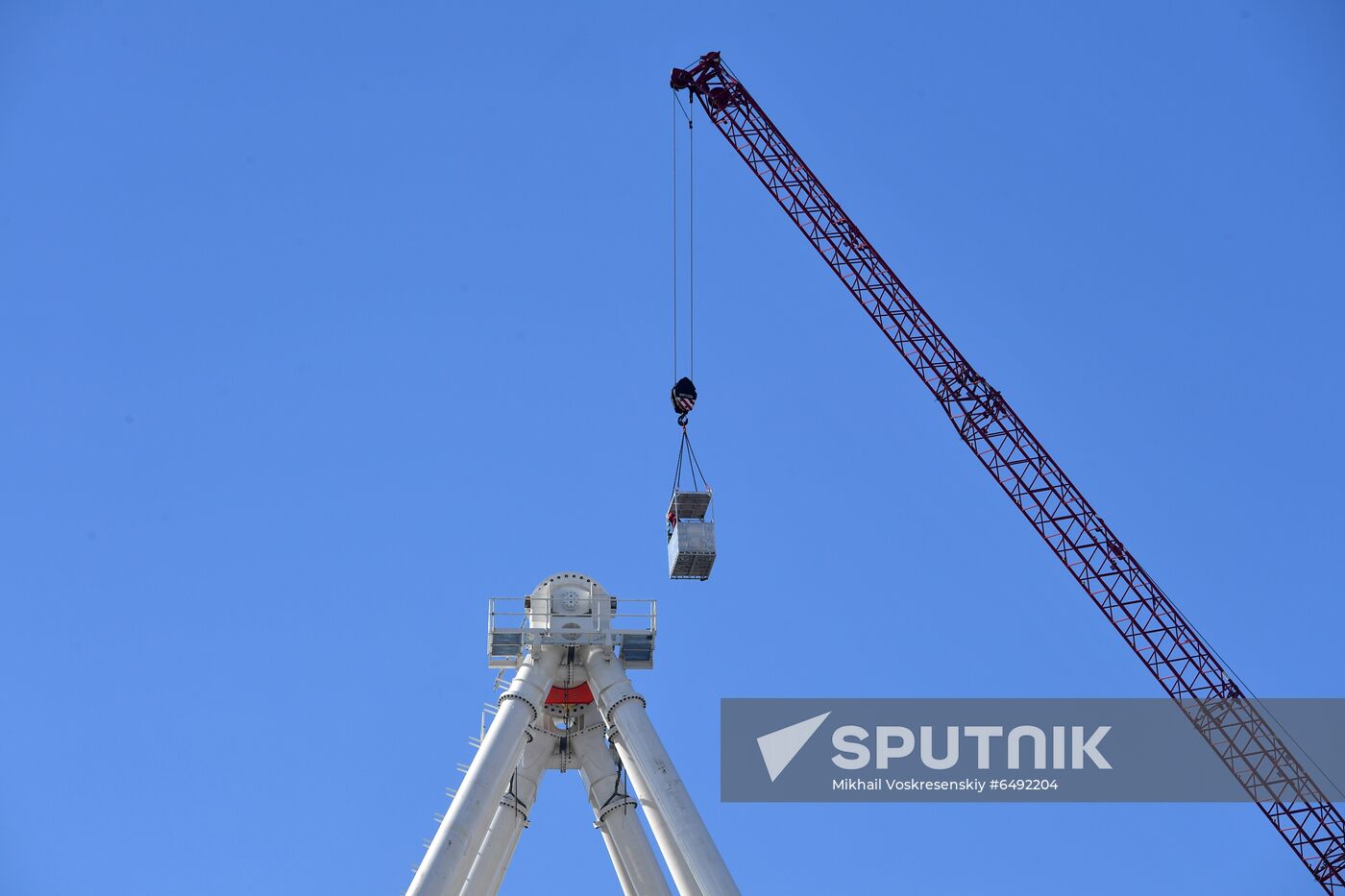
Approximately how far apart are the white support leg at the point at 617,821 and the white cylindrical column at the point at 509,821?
146cm

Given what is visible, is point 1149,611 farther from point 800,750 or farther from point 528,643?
point 528,643

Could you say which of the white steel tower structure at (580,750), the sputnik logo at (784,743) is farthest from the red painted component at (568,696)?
the sputnik logo at (784,743)

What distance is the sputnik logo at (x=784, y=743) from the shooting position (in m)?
87.8

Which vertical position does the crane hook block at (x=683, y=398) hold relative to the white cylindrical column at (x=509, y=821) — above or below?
above

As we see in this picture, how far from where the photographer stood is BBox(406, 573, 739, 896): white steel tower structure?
72188mm

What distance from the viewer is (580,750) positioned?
81125 millimetres

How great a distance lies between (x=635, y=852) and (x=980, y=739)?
19679mm

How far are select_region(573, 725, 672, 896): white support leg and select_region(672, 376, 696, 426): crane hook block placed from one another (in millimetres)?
20492

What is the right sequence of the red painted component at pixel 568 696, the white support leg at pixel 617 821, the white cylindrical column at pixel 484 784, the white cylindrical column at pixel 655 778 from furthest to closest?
the red painted component at pixel 568 696 < the white support leg at pixel 617 821 < the white cylindrical column at pixel 655 778 < the white cylindrical column at pixel 484 784

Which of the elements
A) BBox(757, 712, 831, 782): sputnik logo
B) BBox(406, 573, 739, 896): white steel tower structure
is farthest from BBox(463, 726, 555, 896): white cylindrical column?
BBox(757, 712, 831, 782): sputnik logo

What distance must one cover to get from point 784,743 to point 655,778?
606 inches

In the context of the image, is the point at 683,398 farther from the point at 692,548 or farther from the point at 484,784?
the point at 484,784

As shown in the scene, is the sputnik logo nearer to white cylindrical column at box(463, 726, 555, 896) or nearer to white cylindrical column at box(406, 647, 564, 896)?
white cylindrical column at box(463, 726, 555, 896)

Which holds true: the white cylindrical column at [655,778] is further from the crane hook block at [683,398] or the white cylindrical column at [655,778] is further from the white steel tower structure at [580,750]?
the crane hook block at [683,398]
